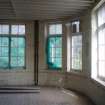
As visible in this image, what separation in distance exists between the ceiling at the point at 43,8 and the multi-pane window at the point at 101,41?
574 millimetres

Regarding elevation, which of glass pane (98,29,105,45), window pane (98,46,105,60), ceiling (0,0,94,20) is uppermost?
ceiling (0,0,94,20)

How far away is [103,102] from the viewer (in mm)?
5938

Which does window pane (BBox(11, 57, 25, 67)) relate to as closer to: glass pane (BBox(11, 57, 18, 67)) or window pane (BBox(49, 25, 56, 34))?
glass pane (BBox(11, 57, 18, 67))

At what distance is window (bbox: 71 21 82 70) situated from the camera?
9141mm

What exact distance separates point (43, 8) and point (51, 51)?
284 centimetres

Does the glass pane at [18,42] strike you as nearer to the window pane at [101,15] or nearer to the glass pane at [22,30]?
the glass pane at [22,30]

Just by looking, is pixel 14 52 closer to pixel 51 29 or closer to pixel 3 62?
pixel 3 62

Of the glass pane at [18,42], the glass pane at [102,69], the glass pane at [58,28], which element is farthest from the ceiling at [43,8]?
the glass pane at [102,69]

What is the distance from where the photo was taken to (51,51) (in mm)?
10555

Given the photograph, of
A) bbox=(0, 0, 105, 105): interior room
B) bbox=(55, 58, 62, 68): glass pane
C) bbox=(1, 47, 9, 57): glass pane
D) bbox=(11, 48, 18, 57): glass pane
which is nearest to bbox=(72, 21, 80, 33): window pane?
bbox=(0, 0, 105, 105): interior room

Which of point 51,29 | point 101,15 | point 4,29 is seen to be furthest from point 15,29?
point 101,15

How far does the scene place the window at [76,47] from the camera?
9141 millimetres

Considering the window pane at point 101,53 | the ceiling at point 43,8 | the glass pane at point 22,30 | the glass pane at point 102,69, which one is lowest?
the glass pane at point 102,69

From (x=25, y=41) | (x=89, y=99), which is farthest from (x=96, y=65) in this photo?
(x=25, y=41)
